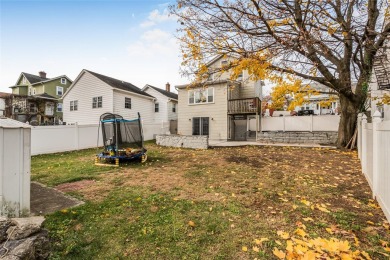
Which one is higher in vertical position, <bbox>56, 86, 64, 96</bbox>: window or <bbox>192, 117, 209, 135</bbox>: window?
<bbox>56, 86, 64, 96</bbox>: window

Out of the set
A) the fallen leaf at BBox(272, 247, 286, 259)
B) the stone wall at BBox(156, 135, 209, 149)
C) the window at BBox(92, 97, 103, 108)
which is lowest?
the fallen leaf at BBox(272, 247, 286, 259)

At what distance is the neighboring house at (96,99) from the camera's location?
19.3 m

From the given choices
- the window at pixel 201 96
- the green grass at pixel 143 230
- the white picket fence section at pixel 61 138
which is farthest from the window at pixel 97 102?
the green grass at pixel 143 230

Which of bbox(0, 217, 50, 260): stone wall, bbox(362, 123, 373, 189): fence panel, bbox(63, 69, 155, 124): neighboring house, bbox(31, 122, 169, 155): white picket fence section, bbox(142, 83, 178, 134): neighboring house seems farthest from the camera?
bbox(142, 83, 178, 134): neighboring house

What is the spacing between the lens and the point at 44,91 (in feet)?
105

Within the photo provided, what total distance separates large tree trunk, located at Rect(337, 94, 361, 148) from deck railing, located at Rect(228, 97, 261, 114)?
263 inches

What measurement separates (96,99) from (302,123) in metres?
19.2

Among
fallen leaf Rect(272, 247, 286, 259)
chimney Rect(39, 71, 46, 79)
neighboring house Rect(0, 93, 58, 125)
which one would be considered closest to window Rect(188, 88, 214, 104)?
fallen leaf Rect(272, 247, 286, 259)

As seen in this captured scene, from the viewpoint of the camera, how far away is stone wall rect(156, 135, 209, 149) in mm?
12984

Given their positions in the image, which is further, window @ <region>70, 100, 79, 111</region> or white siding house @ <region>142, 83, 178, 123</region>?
white siding house @ <region>142, 83, 178, 123</region>

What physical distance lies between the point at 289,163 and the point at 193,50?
20.4ft

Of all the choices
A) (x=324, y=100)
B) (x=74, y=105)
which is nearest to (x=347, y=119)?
(x=324, y=100)

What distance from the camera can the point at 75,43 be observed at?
1302 centimetres

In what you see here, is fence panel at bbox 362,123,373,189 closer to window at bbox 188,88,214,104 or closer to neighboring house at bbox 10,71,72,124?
window at bbox 188,88,214,104
